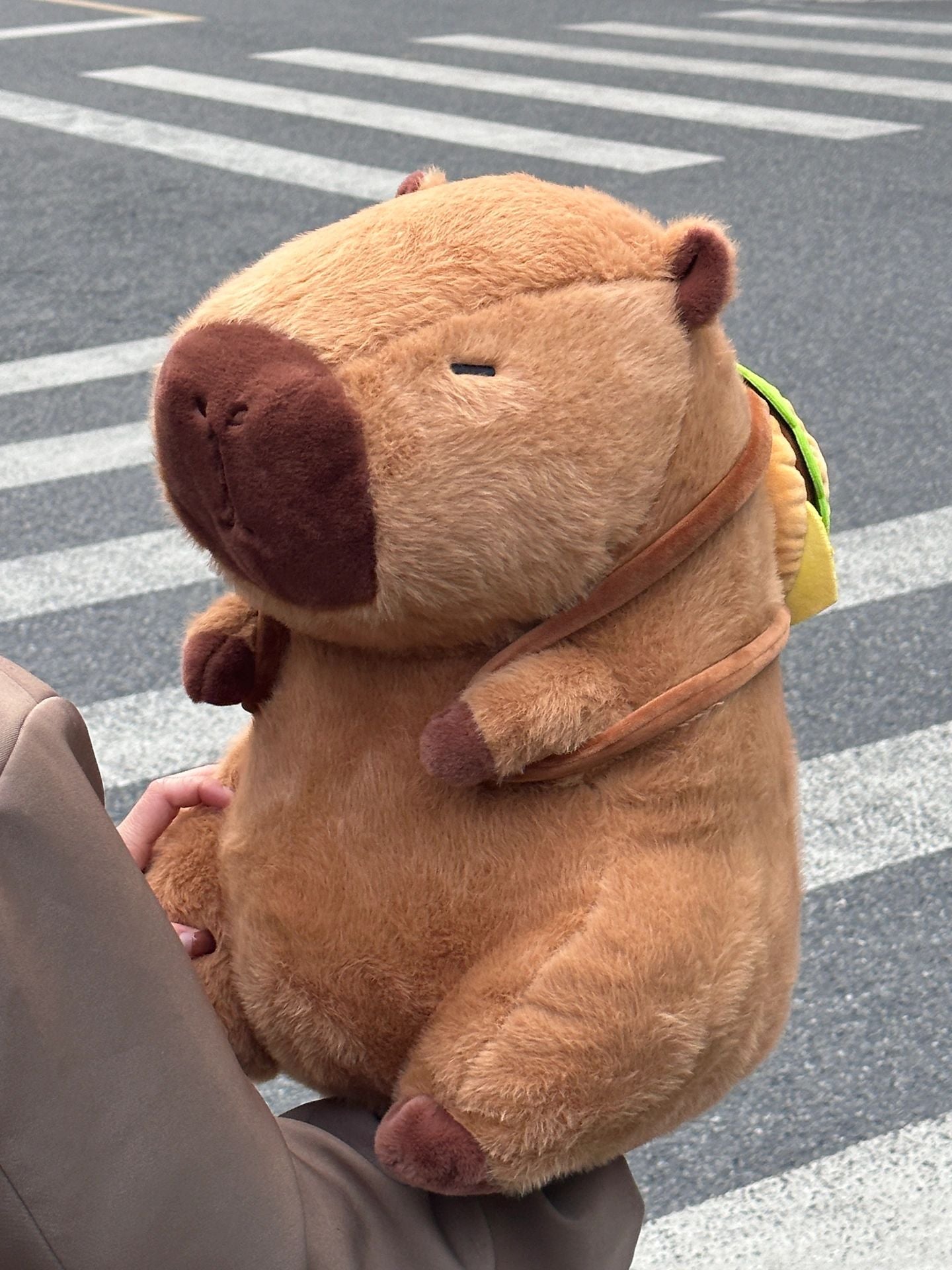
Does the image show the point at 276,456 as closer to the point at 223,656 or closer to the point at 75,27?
the point at 223,656

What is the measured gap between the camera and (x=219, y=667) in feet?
4.84

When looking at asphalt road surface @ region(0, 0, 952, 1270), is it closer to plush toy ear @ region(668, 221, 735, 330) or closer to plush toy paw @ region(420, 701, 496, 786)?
plush toy paw @ region(420, 701, 496, 786)

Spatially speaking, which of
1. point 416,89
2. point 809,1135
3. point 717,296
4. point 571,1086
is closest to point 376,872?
point 571,1086

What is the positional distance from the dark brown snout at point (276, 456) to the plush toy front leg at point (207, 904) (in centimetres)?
35

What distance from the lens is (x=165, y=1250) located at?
1173 mm

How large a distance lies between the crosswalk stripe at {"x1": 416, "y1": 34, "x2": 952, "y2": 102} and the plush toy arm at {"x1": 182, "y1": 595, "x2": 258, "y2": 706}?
27.3 ft

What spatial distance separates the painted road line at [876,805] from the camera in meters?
3.06

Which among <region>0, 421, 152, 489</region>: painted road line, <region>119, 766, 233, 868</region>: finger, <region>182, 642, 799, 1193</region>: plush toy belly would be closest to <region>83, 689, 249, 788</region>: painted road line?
<region>0, 421, 152, 489</region>: painted road line

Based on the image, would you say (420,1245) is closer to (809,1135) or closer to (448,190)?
(448,190)

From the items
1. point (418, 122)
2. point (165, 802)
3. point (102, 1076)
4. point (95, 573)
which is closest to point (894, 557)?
point (95, 573)

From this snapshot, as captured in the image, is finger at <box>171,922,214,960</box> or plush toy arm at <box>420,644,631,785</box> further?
finger at <box>171,922,214,960</box>

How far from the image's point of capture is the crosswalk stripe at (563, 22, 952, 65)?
10.2 meters

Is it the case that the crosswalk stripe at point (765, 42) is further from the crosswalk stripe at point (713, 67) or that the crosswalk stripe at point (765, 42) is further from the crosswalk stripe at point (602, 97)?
the crosswalk stripe at point (602, 97)

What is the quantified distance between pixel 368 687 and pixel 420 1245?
449 mm
